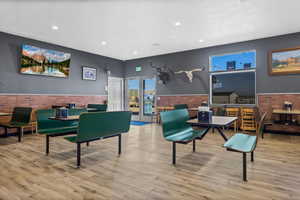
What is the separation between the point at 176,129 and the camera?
336 cm

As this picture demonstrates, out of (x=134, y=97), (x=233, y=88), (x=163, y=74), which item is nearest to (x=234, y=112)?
(x=233, y=88)

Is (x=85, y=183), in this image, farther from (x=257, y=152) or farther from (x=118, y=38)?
(x=118, y=38)

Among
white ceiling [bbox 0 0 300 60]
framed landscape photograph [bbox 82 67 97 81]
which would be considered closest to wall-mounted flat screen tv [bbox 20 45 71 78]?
white ceiling [bbox 0 0 300 60]

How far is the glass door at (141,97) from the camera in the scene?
8.43 meters

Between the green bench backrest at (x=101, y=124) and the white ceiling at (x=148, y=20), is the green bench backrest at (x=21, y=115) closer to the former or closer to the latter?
the white ceiling at (x=148, y=20)

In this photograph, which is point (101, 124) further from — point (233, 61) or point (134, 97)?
point (134, 97)

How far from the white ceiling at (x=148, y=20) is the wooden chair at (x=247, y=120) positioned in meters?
2.35

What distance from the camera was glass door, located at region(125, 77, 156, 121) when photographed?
8.43 m

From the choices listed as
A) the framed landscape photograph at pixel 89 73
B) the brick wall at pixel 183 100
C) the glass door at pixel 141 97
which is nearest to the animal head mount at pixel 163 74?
the glass door at pixel 141 97

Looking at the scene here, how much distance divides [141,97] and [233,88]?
4.18 m

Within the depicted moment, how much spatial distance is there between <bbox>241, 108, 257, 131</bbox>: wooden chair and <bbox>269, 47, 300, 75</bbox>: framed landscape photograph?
143 cm

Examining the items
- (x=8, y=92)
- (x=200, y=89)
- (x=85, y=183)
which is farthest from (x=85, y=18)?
(x=200, y=89)

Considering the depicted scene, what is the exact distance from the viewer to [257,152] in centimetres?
358

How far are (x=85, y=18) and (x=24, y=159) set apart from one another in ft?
10.9
